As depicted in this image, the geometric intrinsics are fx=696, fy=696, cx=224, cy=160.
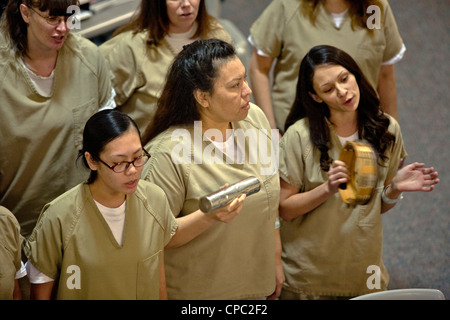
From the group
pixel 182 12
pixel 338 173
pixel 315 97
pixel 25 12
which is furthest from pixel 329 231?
pixel 25 12

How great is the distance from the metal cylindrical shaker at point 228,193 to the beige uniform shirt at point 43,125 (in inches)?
22.7

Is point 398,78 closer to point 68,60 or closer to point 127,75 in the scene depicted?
point 127,75

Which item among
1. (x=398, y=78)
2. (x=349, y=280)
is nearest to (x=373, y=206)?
(x=349, y=280)

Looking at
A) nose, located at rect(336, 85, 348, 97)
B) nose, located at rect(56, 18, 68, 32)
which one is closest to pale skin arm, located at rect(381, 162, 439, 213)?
nose, located at rect(336, 85, 348, 97)

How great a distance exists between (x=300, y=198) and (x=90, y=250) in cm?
69

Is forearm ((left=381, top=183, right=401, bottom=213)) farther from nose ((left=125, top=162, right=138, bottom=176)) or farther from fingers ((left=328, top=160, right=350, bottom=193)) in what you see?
nose ((left=125, top=162, right=138, bottom=176))

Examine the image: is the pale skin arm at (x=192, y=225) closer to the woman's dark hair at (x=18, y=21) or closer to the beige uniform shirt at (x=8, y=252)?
the beige uniform shirt at (x=8, y=252)

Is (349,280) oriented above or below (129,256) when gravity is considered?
below

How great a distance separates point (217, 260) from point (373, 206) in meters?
0.52

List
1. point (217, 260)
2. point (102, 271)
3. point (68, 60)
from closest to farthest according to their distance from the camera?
point (102, 271) → point (217, 260) → point (68, 60)

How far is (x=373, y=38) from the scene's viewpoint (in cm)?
238

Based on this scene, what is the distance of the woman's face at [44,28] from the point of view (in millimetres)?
1855

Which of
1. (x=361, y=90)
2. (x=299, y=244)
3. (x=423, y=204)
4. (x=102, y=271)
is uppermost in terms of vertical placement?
(x=361, y=90)

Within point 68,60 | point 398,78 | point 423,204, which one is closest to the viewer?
point 68,60
